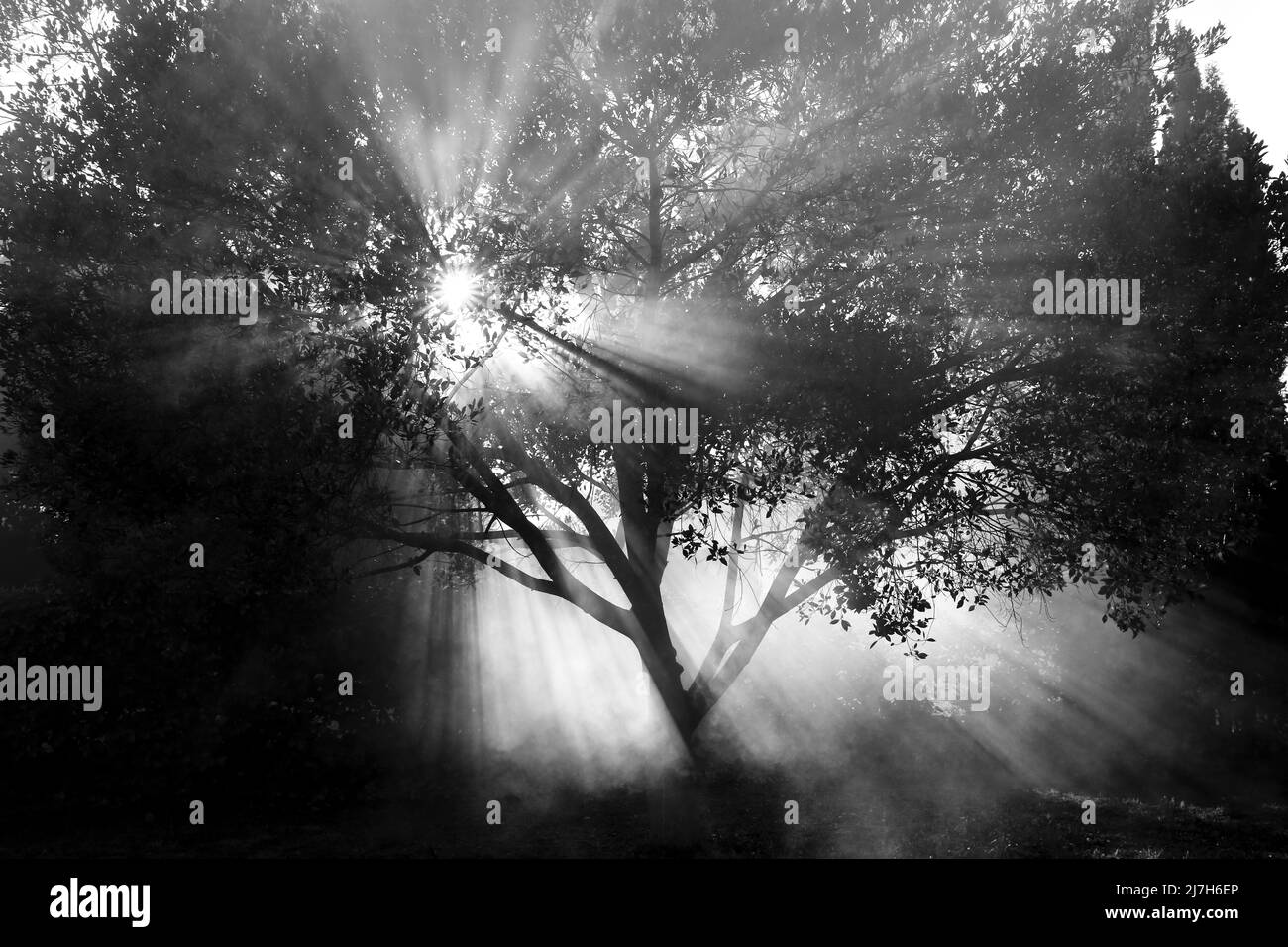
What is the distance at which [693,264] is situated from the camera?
47.5 feet

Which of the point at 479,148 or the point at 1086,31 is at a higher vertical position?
the point at 1086,31

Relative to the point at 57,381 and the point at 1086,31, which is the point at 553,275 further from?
the point at 1086,31

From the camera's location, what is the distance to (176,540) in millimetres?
11695

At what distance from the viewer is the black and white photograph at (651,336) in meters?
11.8

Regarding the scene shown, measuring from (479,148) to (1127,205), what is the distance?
8.52 m

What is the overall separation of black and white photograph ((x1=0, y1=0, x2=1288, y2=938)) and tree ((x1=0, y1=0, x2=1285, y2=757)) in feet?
0.20

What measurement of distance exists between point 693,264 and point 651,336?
201 cm

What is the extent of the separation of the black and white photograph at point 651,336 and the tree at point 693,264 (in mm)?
59

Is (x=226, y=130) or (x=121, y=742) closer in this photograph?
(x=226, y=130)

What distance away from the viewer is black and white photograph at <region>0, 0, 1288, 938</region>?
11.8 meters

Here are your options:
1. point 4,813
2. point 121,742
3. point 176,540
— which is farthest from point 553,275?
point 4,813
